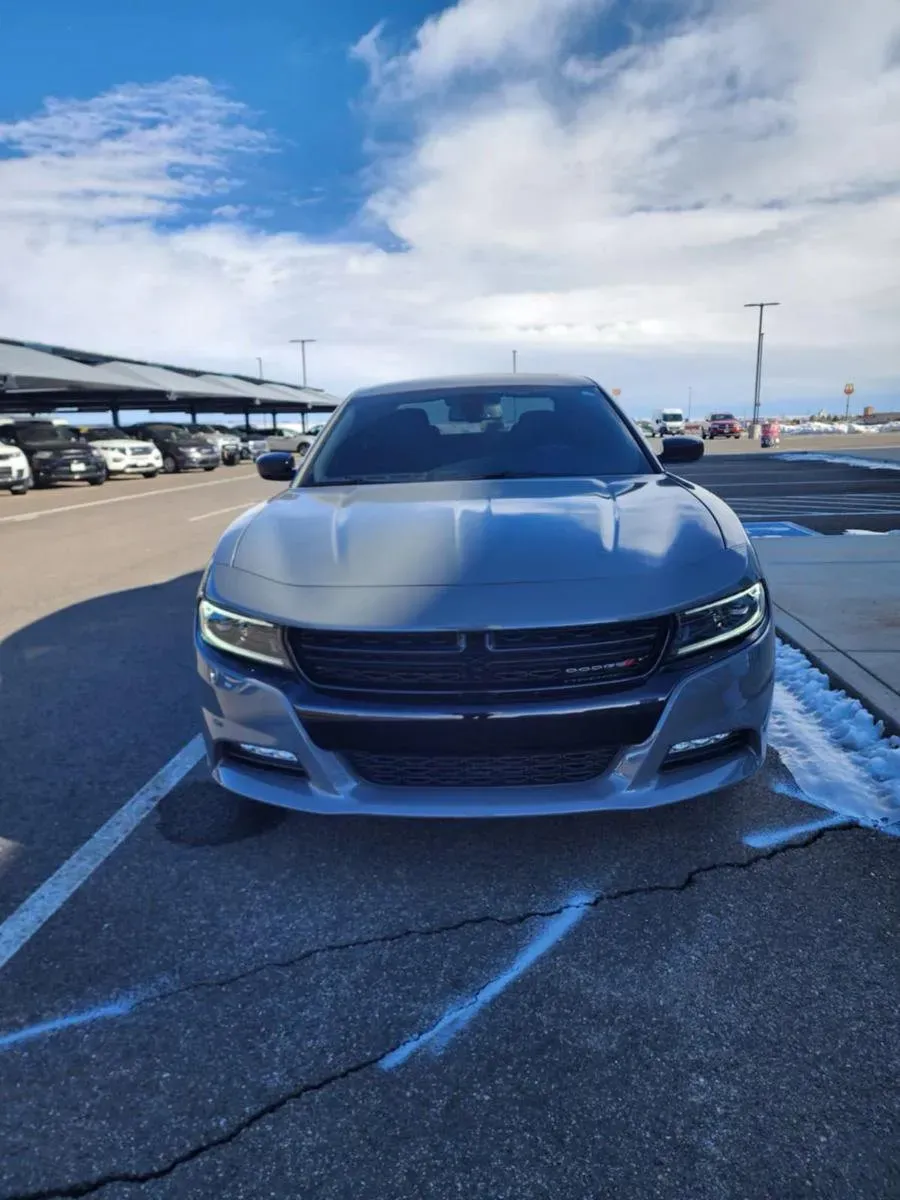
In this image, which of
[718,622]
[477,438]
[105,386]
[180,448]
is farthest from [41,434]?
[718,622]

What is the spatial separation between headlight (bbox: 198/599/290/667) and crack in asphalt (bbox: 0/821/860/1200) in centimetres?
84

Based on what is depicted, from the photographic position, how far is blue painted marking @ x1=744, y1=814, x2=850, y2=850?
107 inches

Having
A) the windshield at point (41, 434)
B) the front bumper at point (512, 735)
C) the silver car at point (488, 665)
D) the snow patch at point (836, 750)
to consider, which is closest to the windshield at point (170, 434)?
the windshield at point (41, 434)

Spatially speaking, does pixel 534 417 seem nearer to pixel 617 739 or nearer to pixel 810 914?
pixel 617 739

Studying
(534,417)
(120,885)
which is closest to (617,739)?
(120,885)

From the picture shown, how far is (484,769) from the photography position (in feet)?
7.58

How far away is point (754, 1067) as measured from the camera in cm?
181

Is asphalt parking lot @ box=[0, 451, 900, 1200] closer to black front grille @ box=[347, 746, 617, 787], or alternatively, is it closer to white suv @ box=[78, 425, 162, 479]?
black front grille @ box=[347, 746, 617, 787]

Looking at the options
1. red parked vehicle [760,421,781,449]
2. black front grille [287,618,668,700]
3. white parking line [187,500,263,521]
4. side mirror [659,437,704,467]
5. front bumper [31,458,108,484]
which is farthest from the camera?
red parked vehicle [760,421,781,449]

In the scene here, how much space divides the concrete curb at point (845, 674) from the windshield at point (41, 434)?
20.6 meters

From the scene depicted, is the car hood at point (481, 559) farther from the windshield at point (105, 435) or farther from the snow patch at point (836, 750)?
the windshield at point (105, 435)

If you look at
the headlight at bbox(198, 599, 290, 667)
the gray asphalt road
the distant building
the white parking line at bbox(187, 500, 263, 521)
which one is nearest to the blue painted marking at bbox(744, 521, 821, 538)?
the gray asphalt road

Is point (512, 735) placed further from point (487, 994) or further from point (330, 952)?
point (330, 952)

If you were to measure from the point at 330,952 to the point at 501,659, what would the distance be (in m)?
0.95
